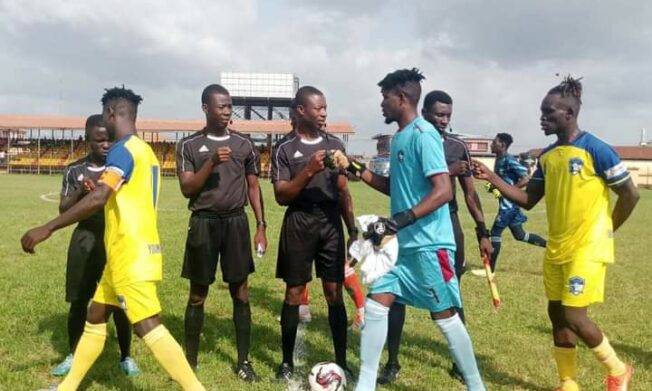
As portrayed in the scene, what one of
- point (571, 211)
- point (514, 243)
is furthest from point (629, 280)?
point (571, 211)

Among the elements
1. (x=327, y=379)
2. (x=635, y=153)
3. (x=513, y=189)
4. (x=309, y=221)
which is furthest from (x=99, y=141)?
(x=635, y=153)

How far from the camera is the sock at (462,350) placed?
4.32m

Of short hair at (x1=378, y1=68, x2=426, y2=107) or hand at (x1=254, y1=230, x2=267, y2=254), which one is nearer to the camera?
short hair at (x1=378, y1=68, x2=426, y2=107)

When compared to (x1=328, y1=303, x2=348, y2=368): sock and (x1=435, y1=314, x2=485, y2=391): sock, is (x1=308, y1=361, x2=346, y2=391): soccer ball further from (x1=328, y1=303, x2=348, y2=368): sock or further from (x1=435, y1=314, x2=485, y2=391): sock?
(x1=435, y1=314, x2=485, y2=391): sock

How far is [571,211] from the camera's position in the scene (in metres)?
4.56

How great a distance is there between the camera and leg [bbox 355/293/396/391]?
4.39 m

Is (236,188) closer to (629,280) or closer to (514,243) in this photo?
(629,280)

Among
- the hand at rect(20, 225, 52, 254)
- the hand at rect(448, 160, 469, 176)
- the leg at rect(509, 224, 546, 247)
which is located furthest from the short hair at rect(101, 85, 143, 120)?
the leg at rect(509, 224, 546, 247)

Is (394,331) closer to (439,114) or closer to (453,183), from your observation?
(453,183)

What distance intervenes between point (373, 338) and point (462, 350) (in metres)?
0.63

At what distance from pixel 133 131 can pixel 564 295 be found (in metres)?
3.42

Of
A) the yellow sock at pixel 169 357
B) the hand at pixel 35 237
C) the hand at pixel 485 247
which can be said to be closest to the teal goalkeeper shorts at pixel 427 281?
the hand at pixel 485 247

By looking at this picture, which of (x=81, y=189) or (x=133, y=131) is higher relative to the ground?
(x=133, y=131)

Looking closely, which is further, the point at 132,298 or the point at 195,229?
the point at 195,229
